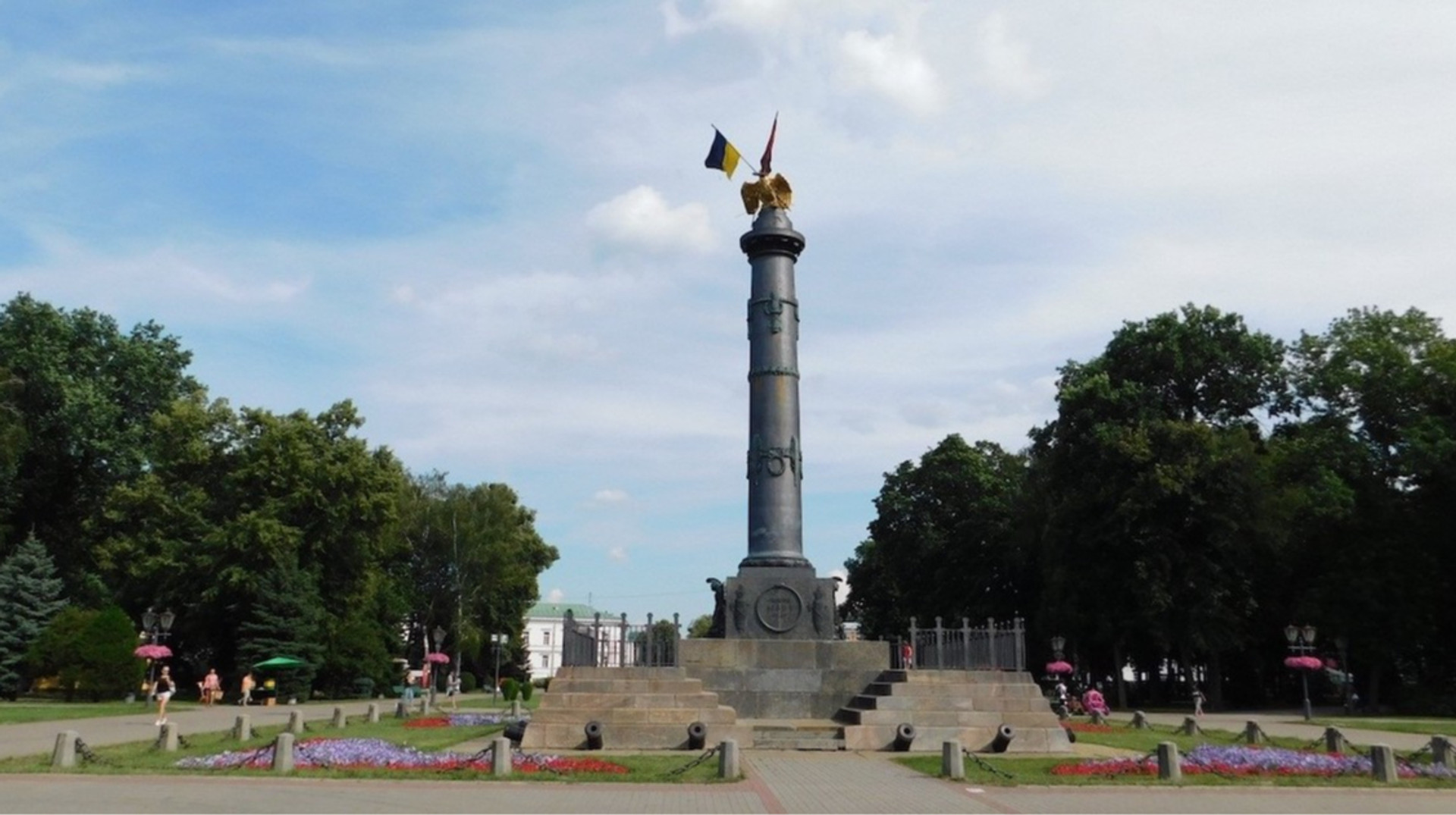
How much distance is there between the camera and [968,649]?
24609mm

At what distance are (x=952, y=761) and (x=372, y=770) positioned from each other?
861cm

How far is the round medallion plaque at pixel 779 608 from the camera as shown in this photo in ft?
83.4

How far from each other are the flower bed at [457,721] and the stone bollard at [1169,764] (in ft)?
56.6

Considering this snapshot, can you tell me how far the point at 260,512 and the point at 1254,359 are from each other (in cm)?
4446

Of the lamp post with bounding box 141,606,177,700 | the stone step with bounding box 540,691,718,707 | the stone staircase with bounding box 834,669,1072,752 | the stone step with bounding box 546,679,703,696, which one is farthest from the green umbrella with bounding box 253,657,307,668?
the stone staircase with bounding box 834,669,1072,752

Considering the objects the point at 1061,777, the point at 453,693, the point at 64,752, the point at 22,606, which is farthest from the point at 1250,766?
the point at 22,606

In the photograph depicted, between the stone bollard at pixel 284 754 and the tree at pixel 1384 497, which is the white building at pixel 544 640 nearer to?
the tree at pixel 1384 497

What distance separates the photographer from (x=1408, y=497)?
150 ft

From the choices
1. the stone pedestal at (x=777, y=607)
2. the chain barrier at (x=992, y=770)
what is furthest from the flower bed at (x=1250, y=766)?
the stone pedestal at (x=777, y=607)

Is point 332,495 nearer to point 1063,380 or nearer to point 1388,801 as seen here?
point 1063,380

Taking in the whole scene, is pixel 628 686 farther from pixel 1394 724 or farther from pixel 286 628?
pixel 286 628

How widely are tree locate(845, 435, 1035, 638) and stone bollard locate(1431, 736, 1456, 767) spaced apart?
3905 centimetres

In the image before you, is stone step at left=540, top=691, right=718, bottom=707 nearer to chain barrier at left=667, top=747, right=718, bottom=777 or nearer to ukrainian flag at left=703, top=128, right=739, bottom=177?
chain barrier at left=667, top=747, right=718, bottom=777

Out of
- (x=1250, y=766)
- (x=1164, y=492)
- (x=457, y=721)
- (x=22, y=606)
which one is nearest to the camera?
(x=1250, y=766)
